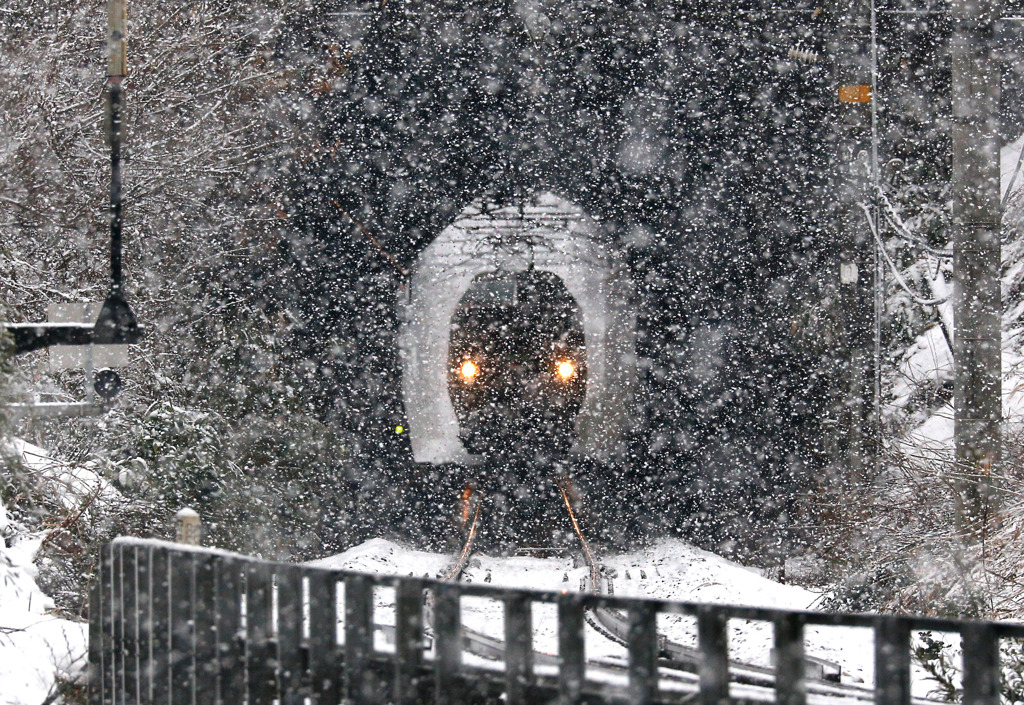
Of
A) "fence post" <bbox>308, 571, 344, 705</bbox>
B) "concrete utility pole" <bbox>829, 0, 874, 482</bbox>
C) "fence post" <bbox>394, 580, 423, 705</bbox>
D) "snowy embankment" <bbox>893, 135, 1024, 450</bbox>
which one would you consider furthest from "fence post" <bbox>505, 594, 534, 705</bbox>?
"snowy embankment" <bbox>893, 135, 1024, 450</bbox>

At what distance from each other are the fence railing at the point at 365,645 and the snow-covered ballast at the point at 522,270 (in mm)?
14254

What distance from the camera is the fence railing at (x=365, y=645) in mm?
2770

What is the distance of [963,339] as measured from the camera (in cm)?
655

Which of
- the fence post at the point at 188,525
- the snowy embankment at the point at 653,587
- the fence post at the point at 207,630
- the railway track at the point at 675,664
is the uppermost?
the fence post at the point at 188,525

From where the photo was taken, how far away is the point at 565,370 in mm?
18078

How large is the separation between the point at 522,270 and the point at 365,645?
618 inches

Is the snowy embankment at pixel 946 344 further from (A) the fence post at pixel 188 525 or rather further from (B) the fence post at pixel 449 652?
(B) the fence post at pixel 449 652

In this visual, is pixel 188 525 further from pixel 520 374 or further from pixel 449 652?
pixel 520 374

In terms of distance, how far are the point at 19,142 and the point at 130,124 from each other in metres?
1.18

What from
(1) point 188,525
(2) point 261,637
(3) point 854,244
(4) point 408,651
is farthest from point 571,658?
(3) point 854,244

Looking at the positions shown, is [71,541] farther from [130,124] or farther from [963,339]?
[963,339]

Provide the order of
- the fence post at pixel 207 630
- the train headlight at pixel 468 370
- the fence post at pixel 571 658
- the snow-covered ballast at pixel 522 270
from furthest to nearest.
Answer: the snow-covered ballast at pixel 522 270
the train headlight at pixel 468 370
the fence post at pixel 207 630
the fence post at pixel 571 658

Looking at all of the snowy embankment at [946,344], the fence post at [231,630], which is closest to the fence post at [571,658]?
the fence post at [231,630]

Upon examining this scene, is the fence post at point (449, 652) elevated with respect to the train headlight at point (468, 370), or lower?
lower
